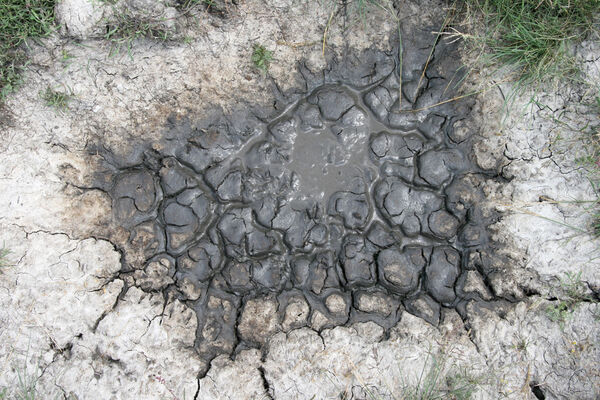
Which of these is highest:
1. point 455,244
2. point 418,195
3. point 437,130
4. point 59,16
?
point 59,16

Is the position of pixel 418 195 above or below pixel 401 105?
below

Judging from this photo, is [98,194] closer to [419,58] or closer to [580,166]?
[419,58]

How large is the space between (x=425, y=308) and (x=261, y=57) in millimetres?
1557

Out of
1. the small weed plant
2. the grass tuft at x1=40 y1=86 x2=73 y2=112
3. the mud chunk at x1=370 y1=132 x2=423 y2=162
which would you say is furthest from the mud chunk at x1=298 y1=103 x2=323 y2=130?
the small weed plant

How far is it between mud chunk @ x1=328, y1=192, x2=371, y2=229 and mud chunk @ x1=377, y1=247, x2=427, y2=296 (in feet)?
0.67

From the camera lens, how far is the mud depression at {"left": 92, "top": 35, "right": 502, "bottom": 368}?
2588 millimetres

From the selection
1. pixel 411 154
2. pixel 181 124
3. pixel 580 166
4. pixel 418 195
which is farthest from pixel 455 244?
pixel 181 124

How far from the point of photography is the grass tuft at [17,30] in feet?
8.26

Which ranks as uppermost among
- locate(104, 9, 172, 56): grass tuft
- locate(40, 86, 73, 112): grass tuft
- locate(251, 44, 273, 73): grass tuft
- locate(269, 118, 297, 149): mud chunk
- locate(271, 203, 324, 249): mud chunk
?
locate(104, 9, 172, 56): grass tuft

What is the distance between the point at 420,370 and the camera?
8.20 feet

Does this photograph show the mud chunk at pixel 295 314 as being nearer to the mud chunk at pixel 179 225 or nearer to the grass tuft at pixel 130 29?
the mud chunk at pixel 179 225

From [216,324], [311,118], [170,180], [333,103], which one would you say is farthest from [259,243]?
[333,103]

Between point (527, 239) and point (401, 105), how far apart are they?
96 cm

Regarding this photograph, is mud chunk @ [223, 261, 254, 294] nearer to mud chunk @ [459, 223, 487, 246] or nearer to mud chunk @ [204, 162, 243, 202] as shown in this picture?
mud chunk @ [204, 162, 243, 202]
